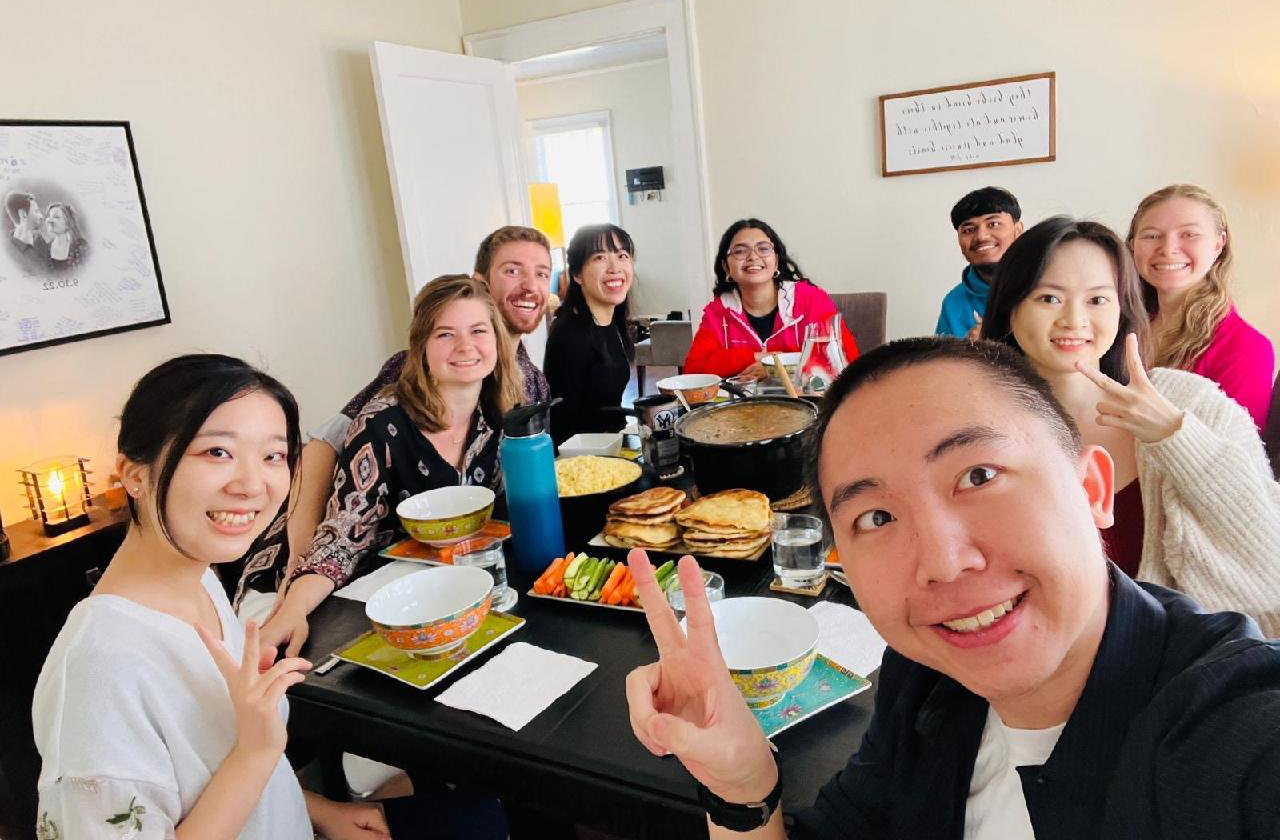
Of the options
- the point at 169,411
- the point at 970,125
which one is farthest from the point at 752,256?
the point at 169,411

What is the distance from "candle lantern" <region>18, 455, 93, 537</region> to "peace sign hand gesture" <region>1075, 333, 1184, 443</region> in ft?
9.08

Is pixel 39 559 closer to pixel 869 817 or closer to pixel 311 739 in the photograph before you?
pixel 311 739

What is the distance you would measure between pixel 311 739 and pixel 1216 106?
3.84 m

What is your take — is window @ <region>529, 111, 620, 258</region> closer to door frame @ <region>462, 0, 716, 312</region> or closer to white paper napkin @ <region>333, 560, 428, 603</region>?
door frame @ <region>462, 0, 716, 312</region>

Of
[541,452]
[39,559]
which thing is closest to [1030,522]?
[541,452]

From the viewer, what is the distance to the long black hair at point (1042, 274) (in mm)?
1555

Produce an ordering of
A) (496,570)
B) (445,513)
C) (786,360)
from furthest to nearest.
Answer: (786,360), (445,513), (496,570)

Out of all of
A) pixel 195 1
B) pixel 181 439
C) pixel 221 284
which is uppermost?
pixel 195 1

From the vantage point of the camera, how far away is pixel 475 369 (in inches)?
75.1

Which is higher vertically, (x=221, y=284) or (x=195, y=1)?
(x=195, y=1)

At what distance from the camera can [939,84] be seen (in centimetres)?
355

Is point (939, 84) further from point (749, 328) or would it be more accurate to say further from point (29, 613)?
point (29, 613)

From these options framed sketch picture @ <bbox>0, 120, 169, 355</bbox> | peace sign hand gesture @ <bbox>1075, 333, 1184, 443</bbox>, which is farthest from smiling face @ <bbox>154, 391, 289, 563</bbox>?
framed sketch picture @ <bbox>0, 120, 169, 355</bbox>

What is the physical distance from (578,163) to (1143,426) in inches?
303
